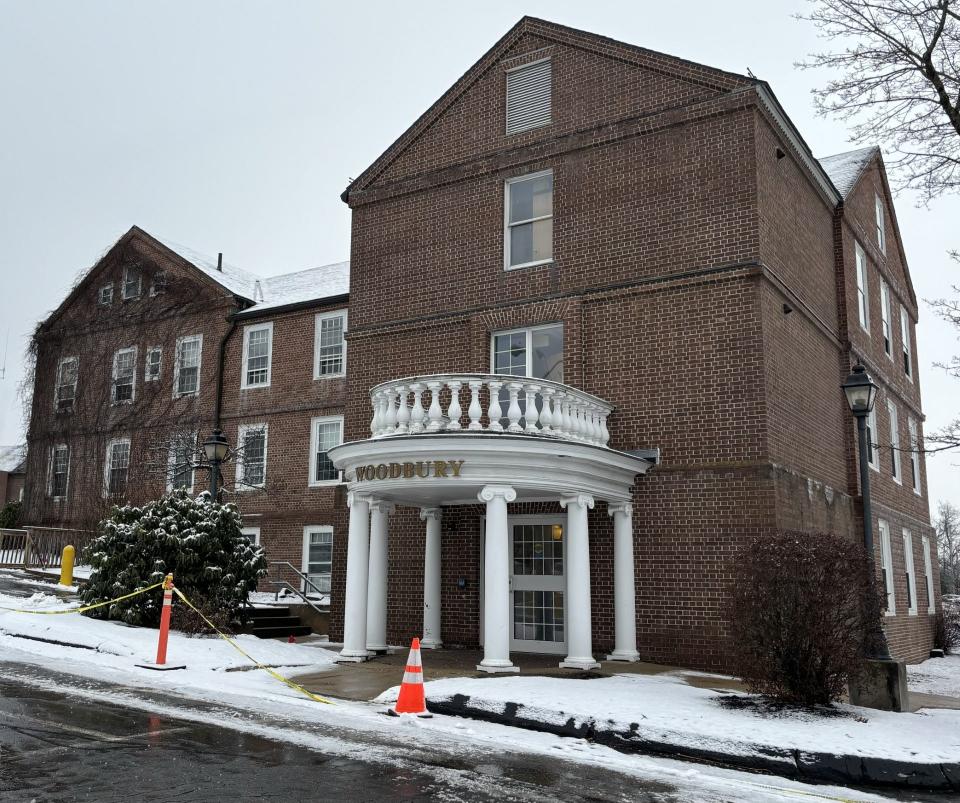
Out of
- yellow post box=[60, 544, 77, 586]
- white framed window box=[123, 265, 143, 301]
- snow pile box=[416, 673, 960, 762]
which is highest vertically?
white framed window box=[123, 265, 143, 301]

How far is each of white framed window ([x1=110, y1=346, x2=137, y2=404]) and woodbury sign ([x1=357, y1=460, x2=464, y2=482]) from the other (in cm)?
1807

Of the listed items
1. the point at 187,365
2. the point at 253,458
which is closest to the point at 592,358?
the point at 253,458

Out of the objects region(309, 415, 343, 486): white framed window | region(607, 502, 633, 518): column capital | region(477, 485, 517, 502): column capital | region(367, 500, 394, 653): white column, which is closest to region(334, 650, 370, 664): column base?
region(367, 500, 394, 653): white column

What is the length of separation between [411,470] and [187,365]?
1734 centimetres

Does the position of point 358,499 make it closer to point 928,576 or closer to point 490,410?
point 490,410

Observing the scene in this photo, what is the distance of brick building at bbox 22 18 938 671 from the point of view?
44.7ft

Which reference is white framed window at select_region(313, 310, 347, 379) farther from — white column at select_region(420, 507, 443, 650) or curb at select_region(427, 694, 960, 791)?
curb at select_region(427, 694, 960, 791)

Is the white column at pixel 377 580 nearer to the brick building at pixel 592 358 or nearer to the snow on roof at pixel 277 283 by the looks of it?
the brick building at pixel 592 358

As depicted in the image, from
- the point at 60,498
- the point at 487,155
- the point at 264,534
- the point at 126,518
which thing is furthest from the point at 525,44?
the point at 60,498

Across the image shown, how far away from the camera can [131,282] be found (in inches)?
1214

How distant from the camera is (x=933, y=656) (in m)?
22.5

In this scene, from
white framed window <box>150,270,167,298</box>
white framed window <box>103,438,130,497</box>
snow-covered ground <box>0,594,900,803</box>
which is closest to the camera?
snow-covered ground <box>0,594,900,803</box>

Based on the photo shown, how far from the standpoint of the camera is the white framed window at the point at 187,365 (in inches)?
1107

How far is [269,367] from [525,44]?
512 inches
